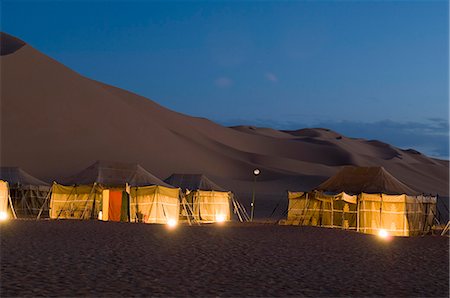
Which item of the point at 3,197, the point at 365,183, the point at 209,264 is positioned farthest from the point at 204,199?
the point at 209,264

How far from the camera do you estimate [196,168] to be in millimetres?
78750

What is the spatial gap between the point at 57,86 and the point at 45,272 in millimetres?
69579

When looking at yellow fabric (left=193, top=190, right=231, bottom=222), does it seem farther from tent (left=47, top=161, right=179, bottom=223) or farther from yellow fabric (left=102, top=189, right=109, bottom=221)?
yellow fabric (left=102, top=189, right=109, bottom=221)

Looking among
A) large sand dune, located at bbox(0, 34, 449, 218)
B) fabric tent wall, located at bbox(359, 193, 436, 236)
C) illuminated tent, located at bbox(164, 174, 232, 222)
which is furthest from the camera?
large sand dune, located at bbox(0, 34, 449, 218)

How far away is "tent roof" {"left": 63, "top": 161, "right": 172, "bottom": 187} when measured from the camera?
96.6 feet

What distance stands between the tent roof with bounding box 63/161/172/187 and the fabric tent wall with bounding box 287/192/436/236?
7085mm

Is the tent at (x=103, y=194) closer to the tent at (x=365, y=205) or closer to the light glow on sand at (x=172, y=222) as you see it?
the light glow on sand at (x=172, y=222)

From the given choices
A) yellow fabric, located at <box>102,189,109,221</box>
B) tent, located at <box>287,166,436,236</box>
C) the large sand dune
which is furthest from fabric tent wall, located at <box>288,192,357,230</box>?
the large sand dune

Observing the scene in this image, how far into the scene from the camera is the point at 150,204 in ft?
95.1

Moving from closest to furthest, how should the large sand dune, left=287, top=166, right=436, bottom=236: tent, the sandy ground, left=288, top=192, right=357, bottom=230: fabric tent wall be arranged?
the sandy ground < left=287, top=166, right=436, bottom=236: tent < left=288, top=192, right=357, bottom=230: fabric tent wall < the large sand dune

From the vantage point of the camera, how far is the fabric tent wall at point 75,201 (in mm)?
29156

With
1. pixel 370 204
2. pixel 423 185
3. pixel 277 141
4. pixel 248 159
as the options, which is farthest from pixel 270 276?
pixel 277 141

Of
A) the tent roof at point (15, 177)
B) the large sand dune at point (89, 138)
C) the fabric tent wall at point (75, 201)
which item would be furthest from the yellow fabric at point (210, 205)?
the large sand dune at point (89, 138)

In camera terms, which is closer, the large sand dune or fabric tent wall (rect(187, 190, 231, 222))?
fabric tent wall (rect(187, 190, 231, 222))
